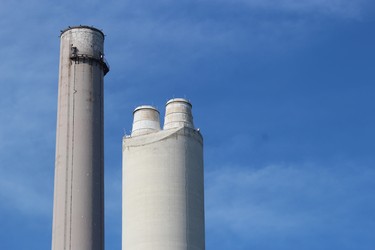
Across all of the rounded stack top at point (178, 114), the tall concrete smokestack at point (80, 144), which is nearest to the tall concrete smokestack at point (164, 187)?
the rounded stack top at point (178, 114)

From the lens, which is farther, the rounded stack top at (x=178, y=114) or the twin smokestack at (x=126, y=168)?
the rounded stack top at (x=178, y=114)

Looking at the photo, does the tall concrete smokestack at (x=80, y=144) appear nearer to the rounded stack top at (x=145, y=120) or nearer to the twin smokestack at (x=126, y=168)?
the twin smokestack at (x=126, y=168)

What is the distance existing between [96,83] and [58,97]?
2873 mm

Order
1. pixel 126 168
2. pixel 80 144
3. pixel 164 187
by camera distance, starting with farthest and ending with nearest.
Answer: pixel 126 168 < pixel 164 187 < pixel 80 144

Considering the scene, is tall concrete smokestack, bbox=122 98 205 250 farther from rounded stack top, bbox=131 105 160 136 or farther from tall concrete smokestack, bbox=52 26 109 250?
tall concrete smokestack, bbox=52 26 109 250

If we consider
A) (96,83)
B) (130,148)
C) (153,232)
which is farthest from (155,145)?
(96,83)

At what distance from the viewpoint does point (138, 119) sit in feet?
334

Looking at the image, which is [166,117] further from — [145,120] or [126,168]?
[126,168]

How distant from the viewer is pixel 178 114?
3989 inches

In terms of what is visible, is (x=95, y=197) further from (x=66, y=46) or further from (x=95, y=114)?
Result: (x=66, y=46)

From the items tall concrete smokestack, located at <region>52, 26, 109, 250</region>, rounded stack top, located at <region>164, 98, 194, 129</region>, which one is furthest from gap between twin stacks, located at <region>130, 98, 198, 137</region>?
tall concrete smokestack, located at <region>52, 26, 109, 250</region>

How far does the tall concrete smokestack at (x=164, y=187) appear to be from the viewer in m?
94.5

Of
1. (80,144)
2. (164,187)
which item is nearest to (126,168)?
(164,187)

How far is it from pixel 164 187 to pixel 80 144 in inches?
1171
